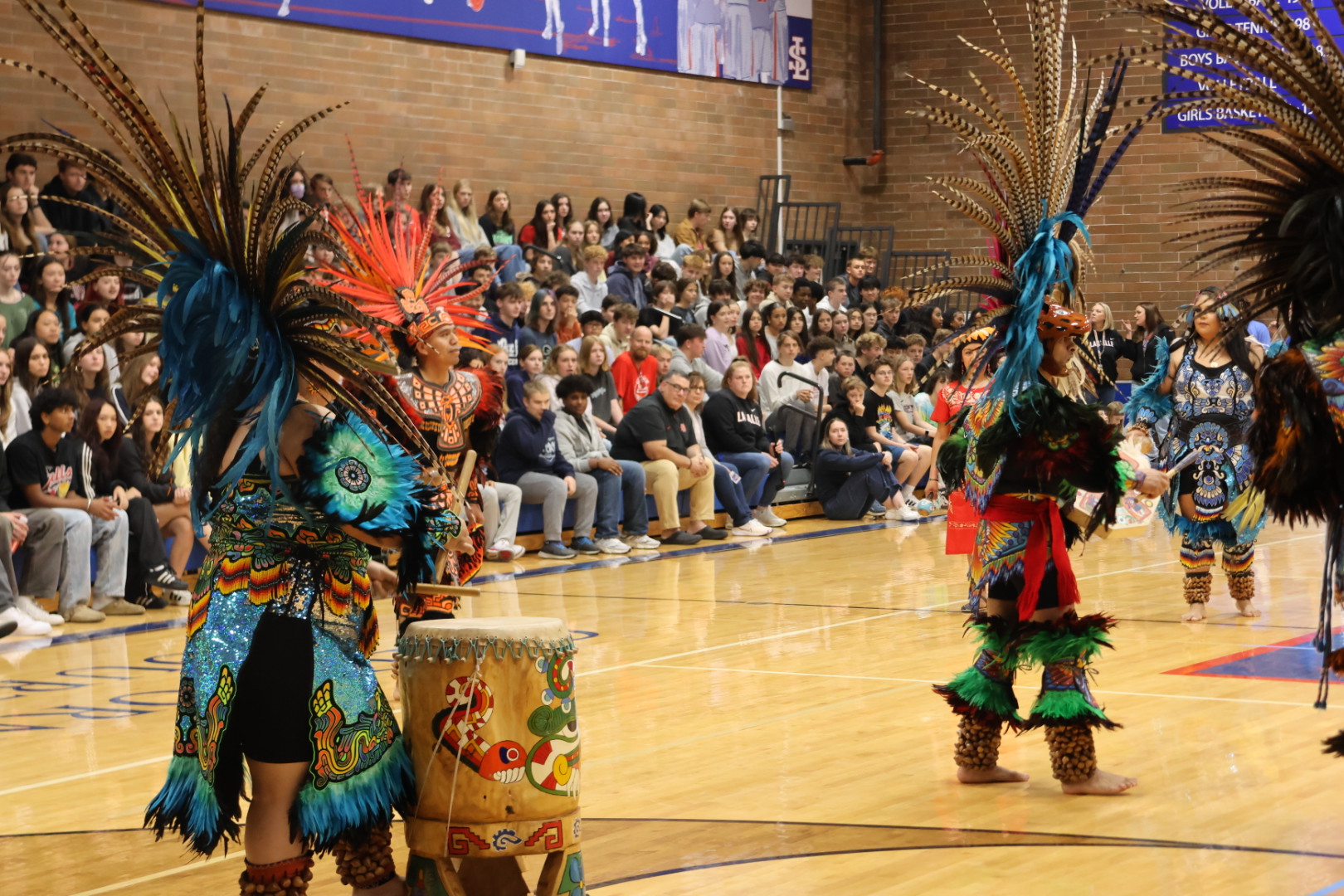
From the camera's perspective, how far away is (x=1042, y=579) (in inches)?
211

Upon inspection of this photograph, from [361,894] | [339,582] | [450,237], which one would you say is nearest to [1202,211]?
[339,582]

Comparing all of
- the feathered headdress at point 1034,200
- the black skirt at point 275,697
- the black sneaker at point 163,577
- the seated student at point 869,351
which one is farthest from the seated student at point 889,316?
the black skirt at point 275,697

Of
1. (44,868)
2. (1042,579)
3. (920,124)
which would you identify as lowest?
(44,868)

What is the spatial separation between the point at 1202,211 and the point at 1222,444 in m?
5.71

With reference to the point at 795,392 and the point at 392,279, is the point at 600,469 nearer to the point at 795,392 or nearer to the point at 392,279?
the point at 795,392

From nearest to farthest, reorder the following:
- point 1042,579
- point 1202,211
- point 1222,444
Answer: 1. point 1202,211
2. point 1042,579
3. point 1222,444

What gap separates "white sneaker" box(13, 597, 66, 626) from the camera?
29.3 ft

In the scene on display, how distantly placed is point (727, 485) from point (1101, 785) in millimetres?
8004

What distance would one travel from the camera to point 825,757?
584cm

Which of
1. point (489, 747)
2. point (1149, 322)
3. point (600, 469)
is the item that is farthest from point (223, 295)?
point (1149, 322)

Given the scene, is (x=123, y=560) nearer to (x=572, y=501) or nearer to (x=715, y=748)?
(x=572, y=501)

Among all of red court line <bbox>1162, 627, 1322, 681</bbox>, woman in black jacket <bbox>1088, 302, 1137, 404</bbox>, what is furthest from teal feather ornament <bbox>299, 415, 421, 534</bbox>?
woman in black jacket <bbox>1088, 302, 1137, 404</bbox>

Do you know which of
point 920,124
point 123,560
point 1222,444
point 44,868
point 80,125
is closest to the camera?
point 44,868

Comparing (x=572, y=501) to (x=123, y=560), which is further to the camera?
(x=572, y=501)
